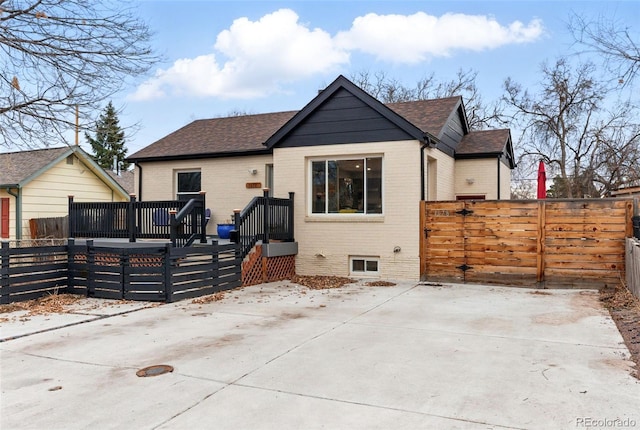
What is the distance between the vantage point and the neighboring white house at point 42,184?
17562 mm

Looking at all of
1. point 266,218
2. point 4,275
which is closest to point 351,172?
point 266,218

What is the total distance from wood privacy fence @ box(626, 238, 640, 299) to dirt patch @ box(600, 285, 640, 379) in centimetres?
14

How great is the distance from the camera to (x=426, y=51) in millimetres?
26609

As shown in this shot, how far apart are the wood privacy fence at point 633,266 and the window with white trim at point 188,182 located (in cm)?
1112

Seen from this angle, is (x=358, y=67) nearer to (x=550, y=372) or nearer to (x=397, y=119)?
(x=397, y=119)

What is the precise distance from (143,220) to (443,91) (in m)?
24.5

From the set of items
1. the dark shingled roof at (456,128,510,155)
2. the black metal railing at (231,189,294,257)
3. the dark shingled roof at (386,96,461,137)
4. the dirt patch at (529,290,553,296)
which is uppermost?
the dark shingled roof at (386,96,461,137)

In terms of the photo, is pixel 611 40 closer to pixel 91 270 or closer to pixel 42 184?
pixel 91 270

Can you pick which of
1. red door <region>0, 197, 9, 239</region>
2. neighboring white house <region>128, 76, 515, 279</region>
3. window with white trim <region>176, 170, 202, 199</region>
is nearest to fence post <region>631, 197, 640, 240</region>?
neighboring white house <region>128, 76, 515, 279</region>

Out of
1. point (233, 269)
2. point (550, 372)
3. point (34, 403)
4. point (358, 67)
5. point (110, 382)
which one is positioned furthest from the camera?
point (358, 67)

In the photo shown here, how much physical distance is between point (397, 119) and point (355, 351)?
23.7ft

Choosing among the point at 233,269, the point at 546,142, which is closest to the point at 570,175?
the point at 546,142

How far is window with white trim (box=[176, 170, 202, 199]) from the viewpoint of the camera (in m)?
14.7

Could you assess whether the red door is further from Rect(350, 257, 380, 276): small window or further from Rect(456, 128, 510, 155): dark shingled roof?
Rect(456, 128, 510, 155): dark shingled roof
